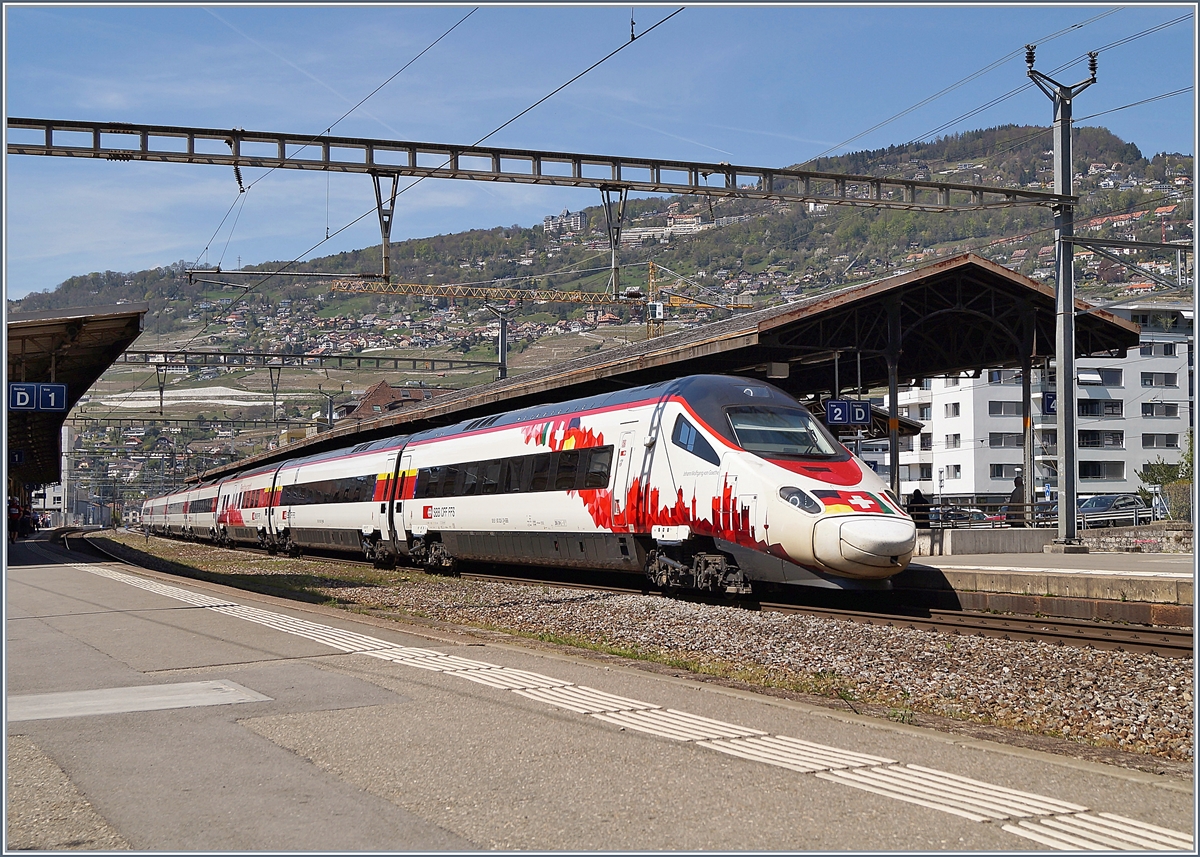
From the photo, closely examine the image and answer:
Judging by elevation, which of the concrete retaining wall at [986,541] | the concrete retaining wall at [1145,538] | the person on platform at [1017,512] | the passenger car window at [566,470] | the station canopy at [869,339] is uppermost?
the station canopy at [869,339]

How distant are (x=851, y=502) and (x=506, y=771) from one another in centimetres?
899

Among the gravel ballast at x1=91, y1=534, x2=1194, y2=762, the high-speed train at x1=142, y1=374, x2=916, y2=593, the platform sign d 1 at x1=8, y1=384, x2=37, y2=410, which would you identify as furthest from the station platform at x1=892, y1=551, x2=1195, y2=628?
the platform sign d 1 at x1=8, y1=384, x2=37, y2=410

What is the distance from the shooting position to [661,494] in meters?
16.6

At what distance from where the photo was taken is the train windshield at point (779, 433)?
15375 millimetres

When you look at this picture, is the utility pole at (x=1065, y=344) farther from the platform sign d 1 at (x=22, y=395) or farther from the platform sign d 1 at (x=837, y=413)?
the platform sign d 1 at (x=22, y=395)

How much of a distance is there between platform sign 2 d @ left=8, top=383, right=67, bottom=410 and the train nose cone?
1740 cm

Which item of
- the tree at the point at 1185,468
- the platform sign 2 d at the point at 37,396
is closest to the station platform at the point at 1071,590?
the platform sign 2 d at the point at 37,396

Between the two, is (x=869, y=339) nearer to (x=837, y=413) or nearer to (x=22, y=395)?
(x=837, y=413)

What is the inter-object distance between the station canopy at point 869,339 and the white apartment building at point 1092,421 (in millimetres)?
41769

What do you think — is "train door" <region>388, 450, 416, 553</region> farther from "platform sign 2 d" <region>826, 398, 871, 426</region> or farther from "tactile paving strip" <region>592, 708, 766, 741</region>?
"tactile paving strip" <region>592, 708, 766, 741</region>

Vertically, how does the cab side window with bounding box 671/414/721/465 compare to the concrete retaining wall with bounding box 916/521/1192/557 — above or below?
above

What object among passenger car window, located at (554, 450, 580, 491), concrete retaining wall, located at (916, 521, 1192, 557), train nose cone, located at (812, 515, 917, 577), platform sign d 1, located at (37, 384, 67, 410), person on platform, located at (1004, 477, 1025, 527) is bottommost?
concrete retaining wall, located at (916, 521, 1192, 557)

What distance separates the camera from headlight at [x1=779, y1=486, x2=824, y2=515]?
14.0 metres

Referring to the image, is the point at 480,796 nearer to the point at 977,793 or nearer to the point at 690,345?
the point at 977,793
